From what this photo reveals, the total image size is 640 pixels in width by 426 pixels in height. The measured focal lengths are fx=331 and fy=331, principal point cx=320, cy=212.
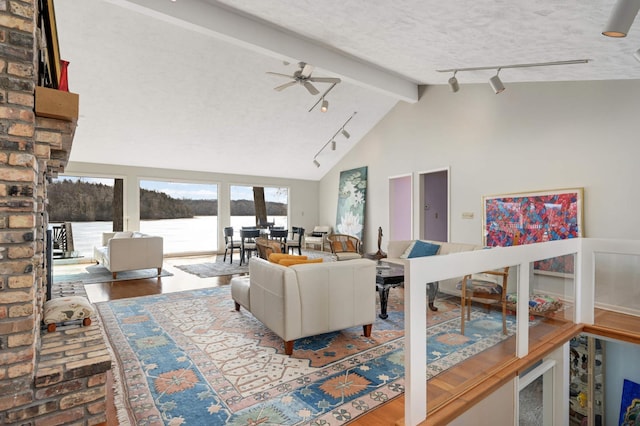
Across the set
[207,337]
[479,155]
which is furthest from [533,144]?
[207,337]

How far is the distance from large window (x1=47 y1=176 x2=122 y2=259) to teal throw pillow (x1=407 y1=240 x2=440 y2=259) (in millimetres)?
7182

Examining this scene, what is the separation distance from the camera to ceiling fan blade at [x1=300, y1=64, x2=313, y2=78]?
15.9 feet

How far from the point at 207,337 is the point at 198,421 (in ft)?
4.36

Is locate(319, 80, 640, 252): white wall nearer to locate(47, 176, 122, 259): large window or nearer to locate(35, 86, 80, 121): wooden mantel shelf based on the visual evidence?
locate(35, 86, 80, 121): wooden mantel shelf

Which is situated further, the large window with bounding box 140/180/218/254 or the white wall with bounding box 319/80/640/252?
the large window with bounding box 140/180/218/254

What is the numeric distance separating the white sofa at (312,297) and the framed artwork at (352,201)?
568cm

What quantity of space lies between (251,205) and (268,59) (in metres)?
5.66

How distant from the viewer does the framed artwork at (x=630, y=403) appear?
3.27 meters

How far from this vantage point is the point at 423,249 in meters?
5.21

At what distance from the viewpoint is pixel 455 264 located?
5.54ft

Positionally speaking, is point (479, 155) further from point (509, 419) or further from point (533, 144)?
point (509, 419)

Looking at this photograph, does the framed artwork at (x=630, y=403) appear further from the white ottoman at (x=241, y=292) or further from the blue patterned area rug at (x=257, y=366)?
the white ottoman at (x=241, y=292)

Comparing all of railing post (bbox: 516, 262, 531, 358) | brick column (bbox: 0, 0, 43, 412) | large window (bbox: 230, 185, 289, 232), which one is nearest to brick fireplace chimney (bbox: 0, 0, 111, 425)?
brick column (bbox: 0, 0, 43, 412)

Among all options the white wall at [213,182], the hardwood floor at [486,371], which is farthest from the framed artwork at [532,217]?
the white wall at [213,182]
